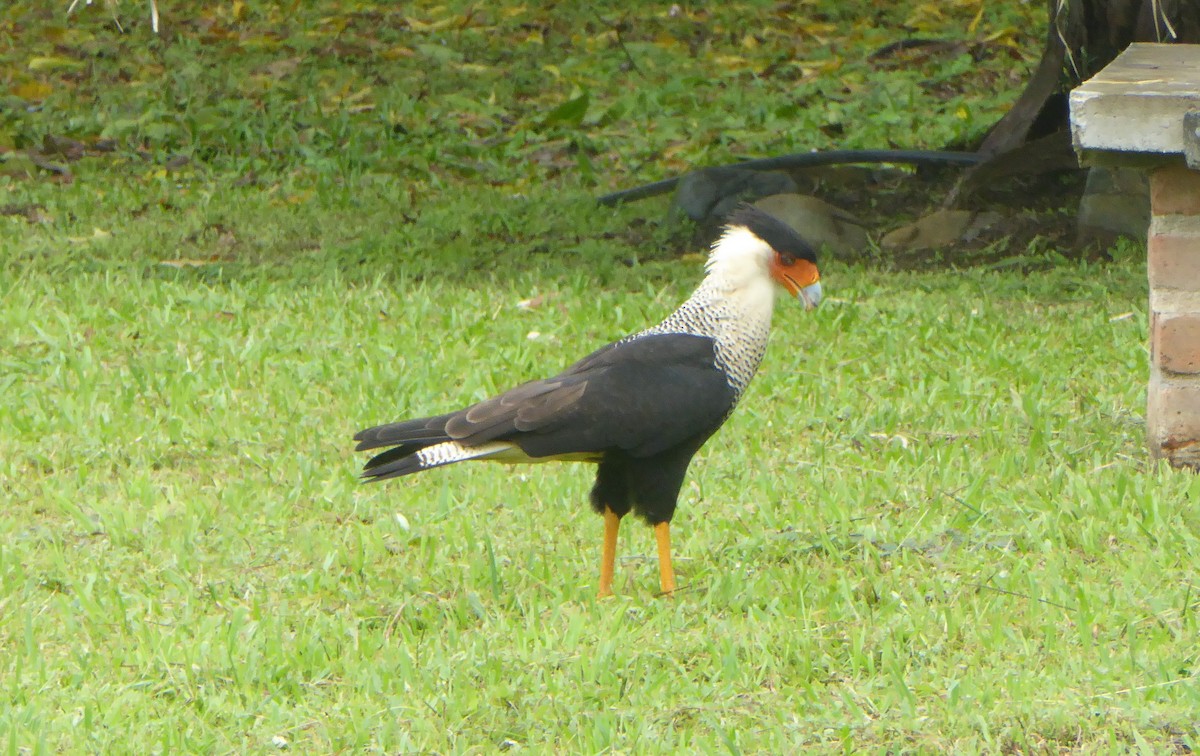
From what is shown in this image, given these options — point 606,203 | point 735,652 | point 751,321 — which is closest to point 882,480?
point 751,321

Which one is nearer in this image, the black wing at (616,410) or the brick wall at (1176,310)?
the black wing at (616,410)

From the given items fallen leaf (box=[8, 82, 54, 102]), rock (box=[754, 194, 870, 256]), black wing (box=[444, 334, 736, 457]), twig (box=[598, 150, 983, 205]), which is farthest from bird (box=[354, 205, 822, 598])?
fallen leaf (box=[8, 82, 54, 102])

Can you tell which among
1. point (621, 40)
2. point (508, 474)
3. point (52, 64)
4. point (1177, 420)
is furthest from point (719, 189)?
point (52, 64)

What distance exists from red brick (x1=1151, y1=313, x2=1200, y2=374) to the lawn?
1.22 feet

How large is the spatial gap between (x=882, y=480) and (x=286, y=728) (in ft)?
7.51

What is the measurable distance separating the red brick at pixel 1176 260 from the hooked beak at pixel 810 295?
4.41 feet

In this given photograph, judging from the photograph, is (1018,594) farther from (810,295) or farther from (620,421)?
(620,421)

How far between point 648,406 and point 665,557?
47cm

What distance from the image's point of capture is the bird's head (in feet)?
13.9

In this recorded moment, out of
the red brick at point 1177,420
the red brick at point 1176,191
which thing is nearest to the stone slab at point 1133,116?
the red brick at point 1176,191

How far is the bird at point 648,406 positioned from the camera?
399 cm

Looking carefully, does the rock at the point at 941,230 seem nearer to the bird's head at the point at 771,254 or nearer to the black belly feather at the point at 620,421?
the bird's head at the point at 771,254

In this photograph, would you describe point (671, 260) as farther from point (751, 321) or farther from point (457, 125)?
point (751, 321)

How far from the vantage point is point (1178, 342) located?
5.00 metres
